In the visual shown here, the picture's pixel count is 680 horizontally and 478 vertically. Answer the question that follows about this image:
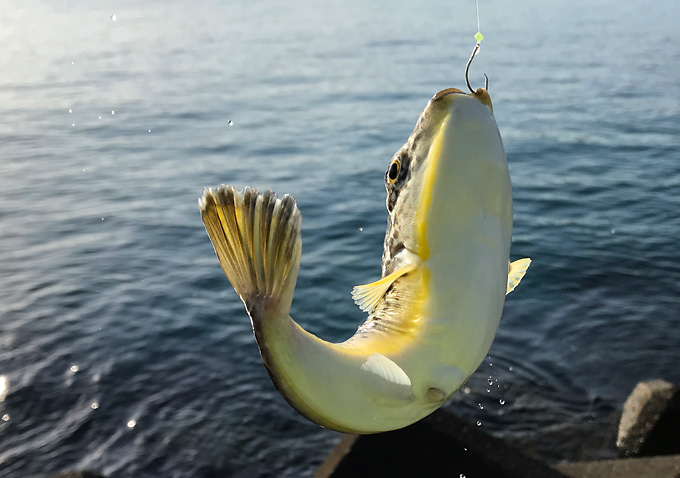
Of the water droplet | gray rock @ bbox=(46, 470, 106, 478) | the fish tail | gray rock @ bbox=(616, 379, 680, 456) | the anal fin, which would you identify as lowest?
gray rock @ bbox=(616, 379, 680, 456)

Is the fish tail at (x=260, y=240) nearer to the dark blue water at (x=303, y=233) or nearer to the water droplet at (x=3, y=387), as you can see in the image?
the dark blue water at (x=303, y=233)

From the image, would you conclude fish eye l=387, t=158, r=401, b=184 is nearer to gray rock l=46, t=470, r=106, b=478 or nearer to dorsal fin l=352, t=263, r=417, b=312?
dorsal fin l=352, t=263, r=417, b=312

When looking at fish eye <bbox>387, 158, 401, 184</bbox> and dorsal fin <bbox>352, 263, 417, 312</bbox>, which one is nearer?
dorsal fin <bbox>352, 263, 417, 312</bbox>

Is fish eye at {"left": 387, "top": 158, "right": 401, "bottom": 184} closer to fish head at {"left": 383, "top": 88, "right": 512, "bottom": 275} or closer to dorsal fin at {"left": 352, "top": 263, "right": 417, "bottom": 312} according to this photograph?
fish head at {"left": 383, "top": 88, "right": 512, "bottom": 275}

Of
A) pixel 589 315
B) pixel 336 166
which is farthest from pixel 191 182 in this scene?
pixel 589 315

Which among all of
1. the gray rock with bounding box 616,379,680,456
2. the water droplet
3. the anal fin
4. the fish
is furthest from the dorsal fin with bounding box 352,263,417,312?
the water droplet

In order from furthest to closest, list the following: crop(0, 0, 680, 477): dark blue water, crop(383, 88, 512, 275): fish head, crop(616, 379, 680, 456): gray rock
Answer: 1. crop(0, 0, 680, 477): dark blue water
2. crop(616, 379, 680, 456): gray rock
3. crop(383, 88, 512, 275): fish head

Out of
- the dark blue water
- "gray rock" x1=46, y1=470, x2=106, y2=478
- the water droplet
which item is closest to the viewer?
"gray rock" x1=46, y1=470, x2=106, y2=478

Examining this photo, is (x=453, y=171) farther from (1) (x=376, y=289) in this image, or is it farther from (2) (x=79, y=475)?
(2) (x=79, y=475)

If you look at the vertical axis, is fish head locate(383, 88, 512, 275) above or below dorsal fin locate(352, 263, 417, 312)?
above
